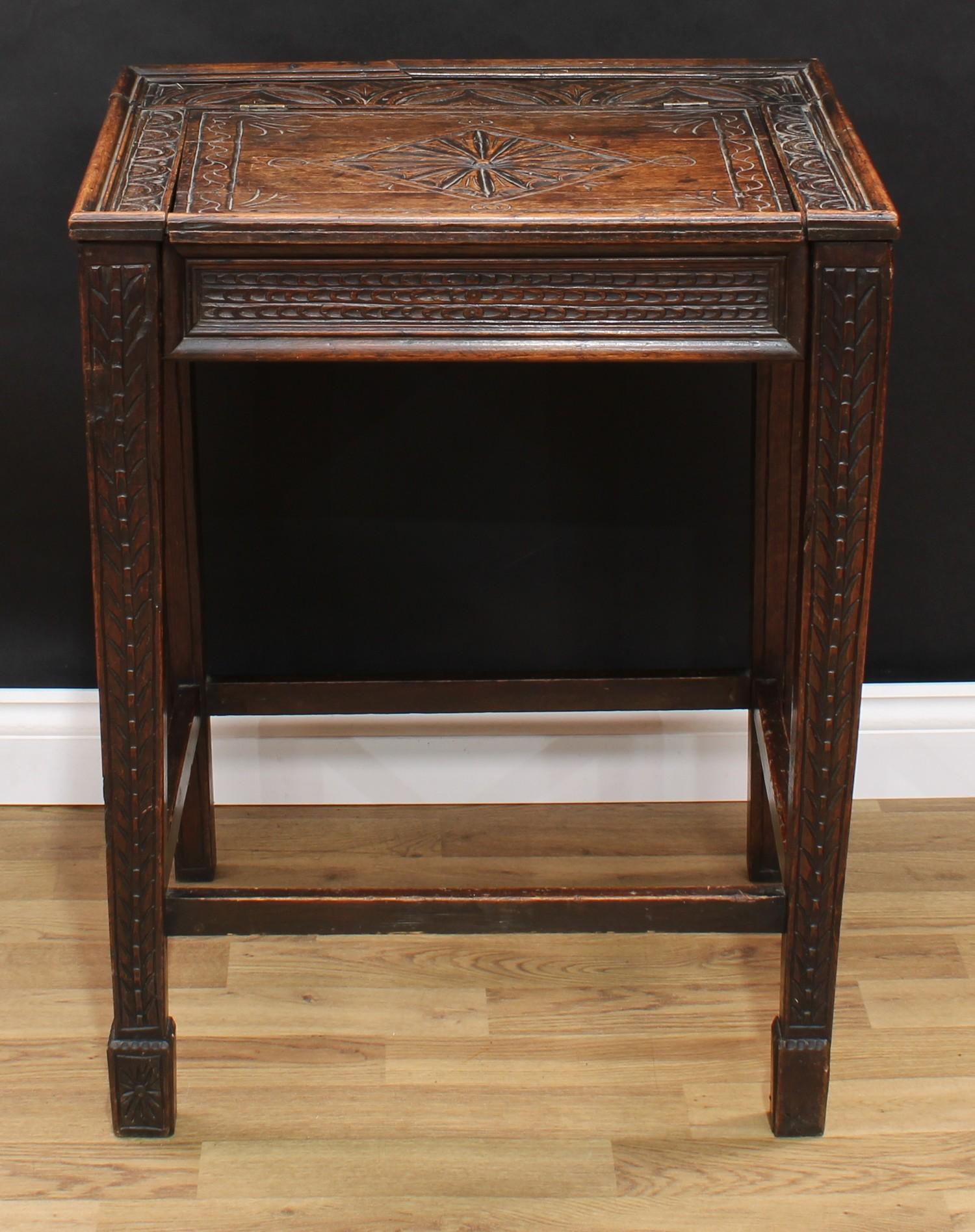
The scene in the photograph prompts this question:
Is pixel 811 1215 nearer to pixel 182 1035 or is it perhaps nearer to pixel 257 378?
pixel 182 1035

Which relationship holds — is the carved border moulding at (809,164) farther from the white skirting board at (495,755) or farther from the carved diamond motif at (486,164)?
the white skirting board at (495,755)

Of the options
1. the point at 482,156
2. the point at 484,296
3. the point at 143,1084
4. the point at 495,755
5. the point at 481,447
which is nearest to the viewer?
the point at 484,296

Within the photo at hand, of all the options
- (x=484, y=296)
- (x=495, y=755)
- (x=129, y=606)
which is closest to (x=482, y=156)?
(x=484, y=296)

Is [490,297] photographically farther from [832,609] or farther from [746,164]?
[832,609]

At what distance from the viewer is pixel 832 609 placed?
4.59 feet

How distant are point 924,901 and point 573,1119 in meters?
0.66

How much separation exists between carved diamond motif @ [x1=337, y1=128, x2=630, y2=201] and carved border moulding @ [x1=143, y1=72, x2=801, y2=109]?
0.43ft

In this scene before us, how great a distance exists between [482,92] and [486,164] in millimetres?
234

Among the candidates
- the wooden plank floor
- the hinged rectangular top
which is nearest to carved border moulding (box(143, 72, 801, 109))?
the hinged rectangular top

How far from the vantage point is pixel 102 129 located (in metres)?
1.43

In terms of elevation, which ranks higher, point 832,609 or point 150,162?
point 150,162

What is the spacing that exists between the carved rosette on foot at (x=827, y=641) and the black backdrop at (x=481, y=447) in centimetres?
64

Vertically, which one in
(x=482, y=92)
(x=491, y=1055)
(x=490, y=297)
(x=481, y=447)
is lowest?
(x=491, y=1055)

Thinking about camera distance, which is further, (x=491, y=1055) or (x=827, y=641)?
(x=491, y=1055)
